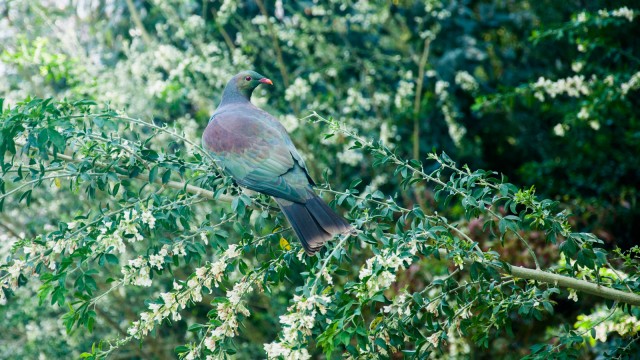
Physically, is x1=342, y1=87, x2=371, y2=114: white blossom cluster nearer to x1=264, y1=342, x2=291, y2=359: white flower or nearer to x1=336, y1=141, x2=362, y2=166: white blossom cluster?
x1=336, y1=141, x2=362, y2=166: white blossom cluster

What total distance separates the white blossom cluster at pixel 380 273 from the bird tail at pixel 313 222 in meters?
0.23

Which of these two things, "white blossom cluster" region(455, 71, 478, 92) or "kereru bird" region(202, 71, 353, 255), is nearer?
"kereru bird" region(202, 71, 353, 255)

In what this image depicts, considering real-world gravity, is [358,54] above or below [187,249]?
below

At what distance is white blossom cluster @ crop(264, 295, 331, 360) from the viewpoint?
6.19 feet

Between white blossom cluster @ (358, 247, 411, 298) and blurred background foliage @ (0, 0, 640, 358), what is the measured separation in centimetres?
275

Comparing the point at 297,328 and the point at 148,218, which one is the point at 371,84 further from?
the point at 297,328

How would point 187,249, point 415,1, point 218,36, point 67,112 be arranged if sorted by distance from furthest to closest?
point 218,36 < point 415,1 < point 67,112 < point 187,249

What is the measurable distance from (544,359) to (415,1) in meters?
3.53

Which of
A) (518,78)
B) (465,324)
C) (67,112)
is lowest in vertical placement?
(518,78)

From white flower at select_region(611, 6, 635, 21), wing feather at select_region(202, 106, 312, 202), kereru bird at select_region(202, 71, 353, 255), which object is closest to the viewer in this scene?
kereru bird at select_region(202, 71, 353, 255)

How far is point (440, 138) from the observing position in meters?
5.61

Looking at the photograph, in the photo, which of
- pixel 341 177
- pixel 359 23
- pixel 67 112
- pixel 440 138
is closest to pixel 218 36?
pixel 359 23

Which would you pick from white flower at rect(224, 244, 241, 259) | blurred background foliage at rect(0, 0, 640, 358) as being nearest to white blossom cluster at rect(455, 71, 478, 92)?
blurred background foliage at rect(0, 0, 640, 358)

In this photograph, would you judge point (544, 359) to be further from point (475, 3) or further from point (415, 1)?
point (475, 3)
